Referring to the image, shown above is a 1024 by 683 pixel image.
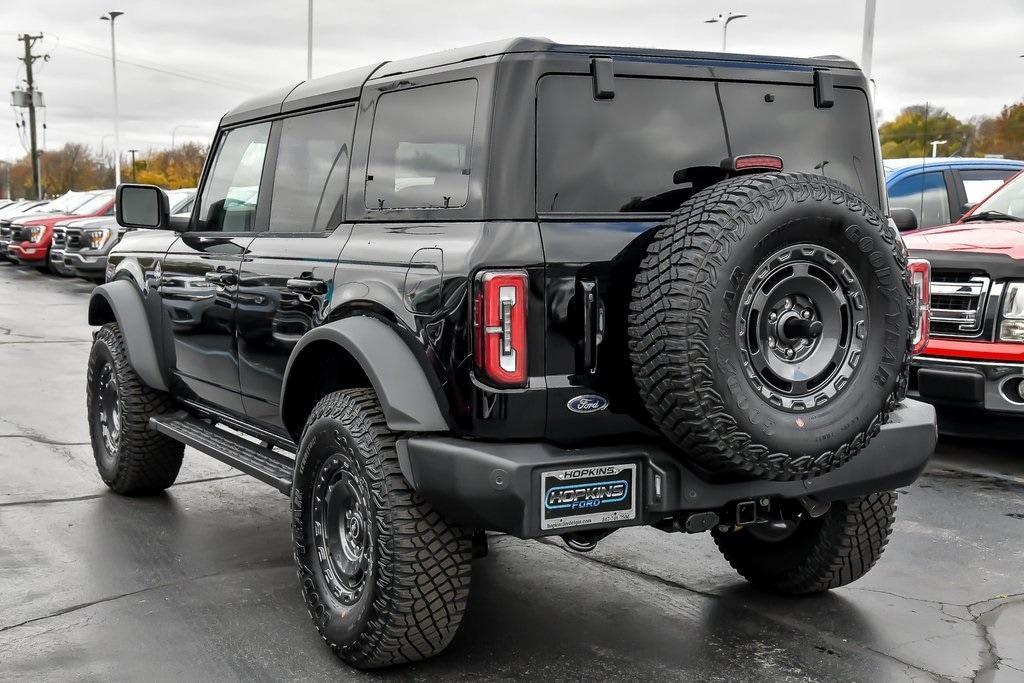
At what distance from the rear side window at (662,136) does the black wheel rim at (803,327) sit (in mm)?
524

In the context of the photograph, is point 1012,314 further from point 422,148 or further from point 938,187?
point 422,148

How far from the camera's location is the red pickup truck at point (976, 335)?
20.9ft

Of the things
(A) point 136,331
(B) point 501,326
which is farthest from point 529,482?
(A) point 136,331

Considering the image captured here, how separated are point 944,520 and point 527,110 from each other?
3459 millimetres

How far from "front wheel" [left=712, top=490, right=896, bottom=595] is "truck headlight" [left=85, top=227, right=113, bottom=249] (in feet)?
56.6

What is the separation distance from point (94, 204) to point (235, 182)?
1918cm

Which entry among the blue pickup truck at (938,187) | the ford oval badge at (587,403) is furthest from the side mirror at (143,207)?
the blue pickup truck at (938,187)

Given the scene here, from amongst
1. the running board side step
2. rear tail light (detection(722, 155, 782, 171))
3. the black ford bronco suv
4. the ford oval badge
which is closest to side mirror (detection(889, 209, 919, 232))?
the black ford bronco suv

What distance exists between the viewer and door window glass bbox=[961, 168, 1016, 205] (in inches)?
380

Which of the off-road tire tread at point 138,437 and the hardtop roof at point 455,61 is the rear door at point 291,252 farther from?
the off-road tire tread at point 138,437

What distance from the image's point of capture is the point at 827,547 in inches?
170

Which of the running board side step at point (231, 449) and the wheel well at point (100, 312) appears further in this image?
the wheel well at point (100, 312)

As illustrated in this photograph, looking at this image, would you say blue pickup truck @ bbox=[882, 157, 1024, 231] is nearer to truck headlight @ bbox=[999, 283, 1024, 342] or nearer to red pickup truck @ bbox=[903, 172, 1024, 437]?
red pickup truck @ bbox=[903, 172, 1024, 437]

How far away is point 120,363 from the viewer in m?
5.79
